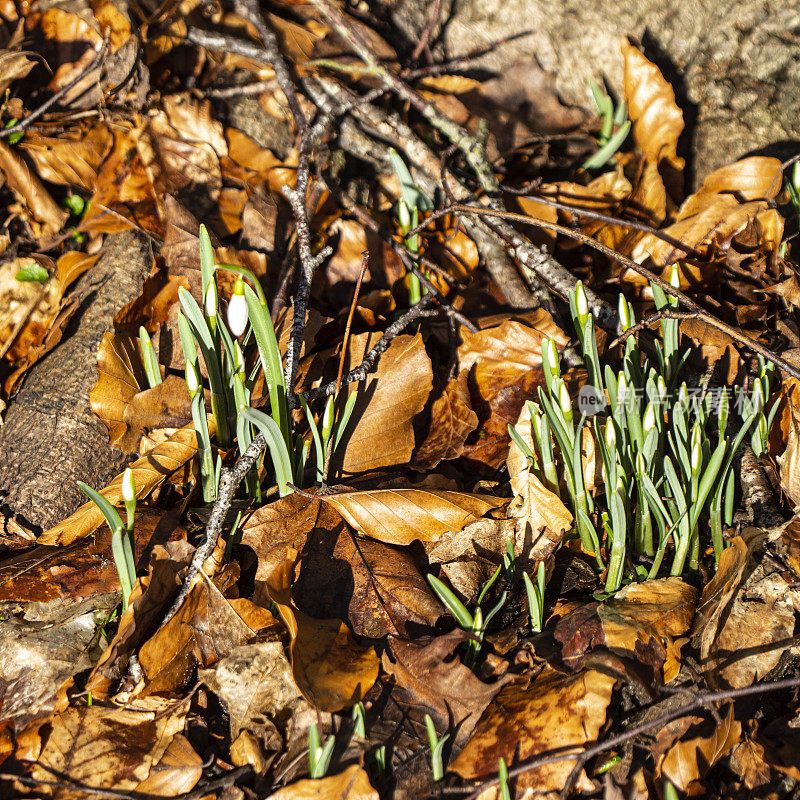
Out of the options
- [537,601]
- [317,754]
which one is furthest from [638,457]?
[317,754]

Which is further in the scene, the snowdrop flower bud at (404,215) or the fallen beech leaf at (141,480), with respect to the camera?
the snowdrop flower bud at (404,215)

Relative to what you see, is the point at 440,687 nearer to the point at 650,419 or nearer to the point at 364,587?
the point at 364,587

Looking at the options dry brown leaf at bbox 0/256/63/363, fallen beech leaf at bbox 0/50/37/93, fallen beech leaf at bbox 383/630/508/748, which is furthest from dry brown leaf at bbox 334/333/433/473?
fallen beech leaf at bbox 0/50/37/93

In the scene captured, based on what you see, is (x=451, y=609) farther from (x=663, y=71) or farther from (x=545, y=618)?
(x=663, y=71)

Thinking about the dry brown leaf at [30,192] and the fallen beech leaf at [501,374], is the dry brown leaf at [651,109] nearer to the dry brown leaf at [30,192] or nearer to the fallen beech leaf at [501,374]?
the fallen beech leaf at [501,374]

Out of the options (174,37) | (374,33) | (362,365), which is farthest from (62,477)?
(374,33)

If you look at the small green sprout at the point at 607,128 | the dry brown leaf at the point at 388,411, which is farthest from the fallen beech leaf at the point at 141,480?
the small green sprout at the point at 607,128

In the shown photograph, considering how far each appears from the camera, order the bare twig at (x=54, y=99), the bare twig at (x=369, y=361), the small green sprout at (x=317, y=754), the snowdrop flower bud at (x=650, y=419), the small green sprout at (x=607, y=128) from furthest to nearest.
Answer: the small green sprout at (x=607, y=128)
the bare twig at (x=54, y=99)
the bare twig at (x=369, y=361)
the snowdrop flower bud at (x=650, y=419)
the small green sprout at (x=317, y=754)
